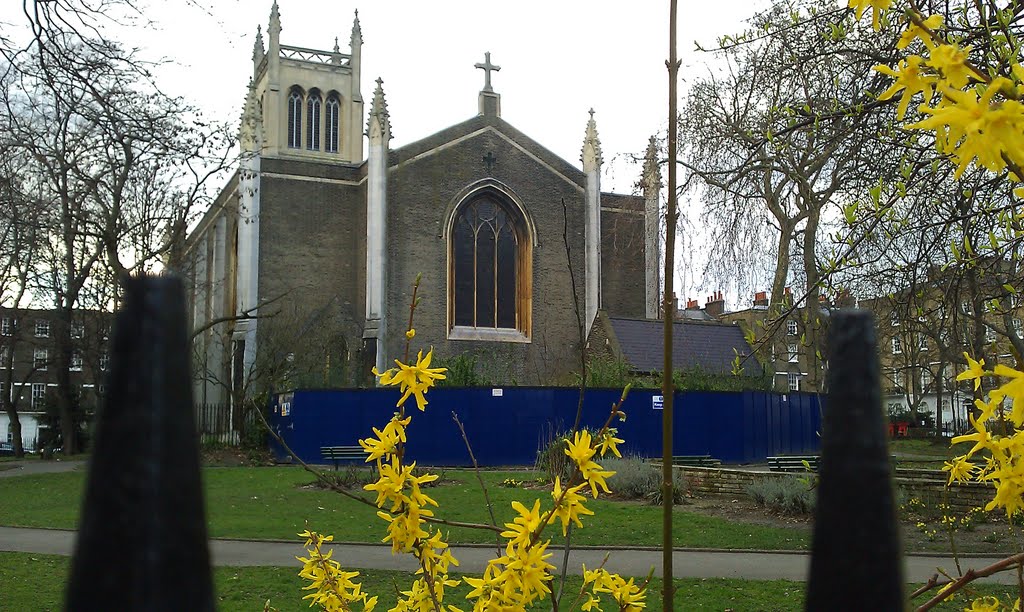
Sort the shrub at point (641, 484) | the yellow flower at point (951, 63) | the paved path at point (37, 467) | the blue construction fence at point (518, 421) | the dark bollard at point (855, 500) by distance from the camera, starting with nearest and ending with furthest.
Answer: the dark bollard at point (855, 500) → the yellow flower at point (951, 63) → the shrub at point (641, 484) → the paved path at point (37, 467) → the blue construction fence at point (518, 421)

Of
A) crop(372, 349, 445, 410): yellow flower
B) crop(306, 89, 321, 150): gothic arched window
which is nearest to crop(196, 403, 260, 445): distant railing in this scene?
crop(306, 89, 321, 150): gothic arched window

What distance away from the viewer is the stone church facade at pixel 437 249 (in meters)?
35.4

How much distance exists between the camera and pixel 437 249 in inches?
1432

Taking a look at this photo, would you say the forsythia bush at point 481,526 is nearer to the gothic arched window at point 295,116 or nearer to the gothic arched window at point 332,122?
the gothic arched window at point 295,116

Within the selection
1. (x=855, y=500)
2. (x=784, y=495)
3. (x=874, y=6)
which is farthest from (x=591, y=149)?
(x=855, y=500)

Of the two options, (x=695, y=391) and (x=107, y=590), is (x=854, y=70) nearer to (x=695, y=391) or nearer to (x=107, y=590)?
(x=107, y=590)

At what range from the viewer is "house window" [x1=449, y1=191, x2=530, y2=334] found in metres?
36.8

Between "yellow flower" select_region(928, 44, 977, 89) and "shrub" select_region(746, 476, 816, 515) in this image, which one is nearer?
"yellow flower" select_region(928, 44, 977, 89)

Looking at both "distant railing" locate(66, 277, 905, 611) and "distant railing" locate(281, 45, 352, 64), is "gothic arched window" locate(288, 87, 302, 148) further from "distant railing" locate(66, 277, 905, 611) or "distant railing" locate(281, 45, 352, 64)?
"distant railing" locate(66, 277, 905, 611)

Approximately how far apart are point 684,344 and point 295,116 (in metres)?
27.8

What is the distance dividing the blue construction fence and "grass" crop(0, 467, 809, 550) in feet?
14.5

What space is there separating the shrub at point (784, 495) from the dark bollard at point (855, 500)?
13301mm

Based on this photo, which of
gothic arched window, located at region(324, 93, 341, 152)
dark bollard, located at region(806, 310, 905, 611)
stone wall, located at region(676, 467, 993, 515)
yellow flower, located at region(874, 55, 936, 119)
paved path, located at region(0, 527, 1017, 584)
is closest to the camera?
dark bollard, located at region(806, 310, 905, 611)

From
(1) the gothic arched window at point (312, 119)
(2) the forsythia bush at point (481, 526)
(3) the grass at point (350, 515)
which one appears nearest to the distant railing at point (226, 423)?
(3) the grass at point (350, 515)
